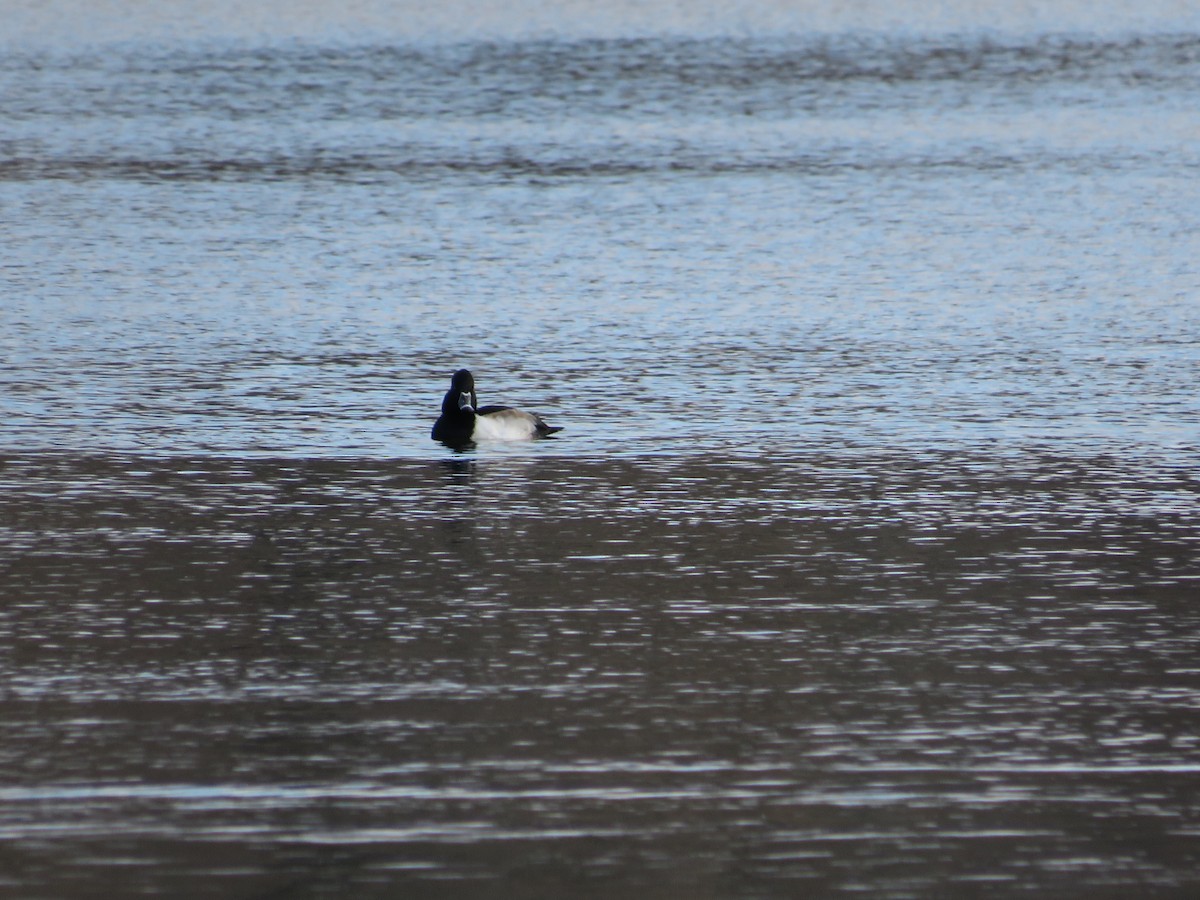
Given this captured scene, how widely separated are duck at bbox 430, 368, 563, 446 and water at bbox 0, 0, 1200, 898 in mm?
191

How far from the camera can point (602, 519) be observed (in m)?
12.3

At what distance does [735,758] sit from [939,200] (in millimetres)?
19348

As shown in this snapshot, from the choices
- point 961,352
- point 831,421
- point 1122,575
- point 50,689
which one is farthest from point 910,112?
point 50,689

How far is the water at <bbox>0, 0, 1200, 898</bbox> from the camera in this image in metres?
7.42

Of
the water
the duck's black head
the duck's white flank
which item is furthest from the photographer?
the duck's black head

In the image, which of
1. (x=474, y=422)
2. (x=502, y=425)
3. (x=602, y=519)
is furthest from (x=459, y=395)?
(x=602, y=519)

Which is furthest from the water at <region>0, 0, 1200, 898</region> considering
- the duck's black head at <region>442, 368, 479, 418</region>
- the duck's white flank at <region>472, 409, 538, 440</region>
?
the duck's black head at <region>442, 368, 479, 418</region>

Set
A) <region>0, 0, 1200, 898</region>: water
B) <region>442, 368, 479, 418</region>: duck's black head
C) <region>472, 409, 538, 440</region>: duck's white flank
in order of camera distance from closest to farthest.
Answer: <region>0, 0, 1200, 898</region>: water, <region>472, 409, 538, 440</region>: duck's white flank, <region>442, 368, 479, 418</region>: duck's black head

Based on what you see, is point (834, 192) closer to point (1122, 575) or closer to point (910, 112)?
point (910, 112)

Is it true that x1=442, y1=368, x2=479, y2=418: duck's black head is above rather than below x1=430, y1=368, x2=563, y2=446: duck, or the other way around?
above

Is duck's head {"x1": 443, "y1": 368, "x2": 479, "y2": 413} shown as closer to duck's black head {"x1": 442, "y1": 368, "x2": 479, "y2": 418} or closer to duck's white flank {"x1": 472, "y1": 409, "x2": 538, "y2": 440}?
duck's black head {"x1": 442, "y1": 368, "x2": 479, "y2": 418}

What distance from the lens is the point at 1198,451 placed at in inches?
558

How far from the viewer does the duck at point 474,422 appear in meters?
14.8

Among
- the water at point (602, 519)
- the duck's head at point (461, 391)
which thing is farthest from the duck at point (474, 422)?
the water at point (602, 519)
